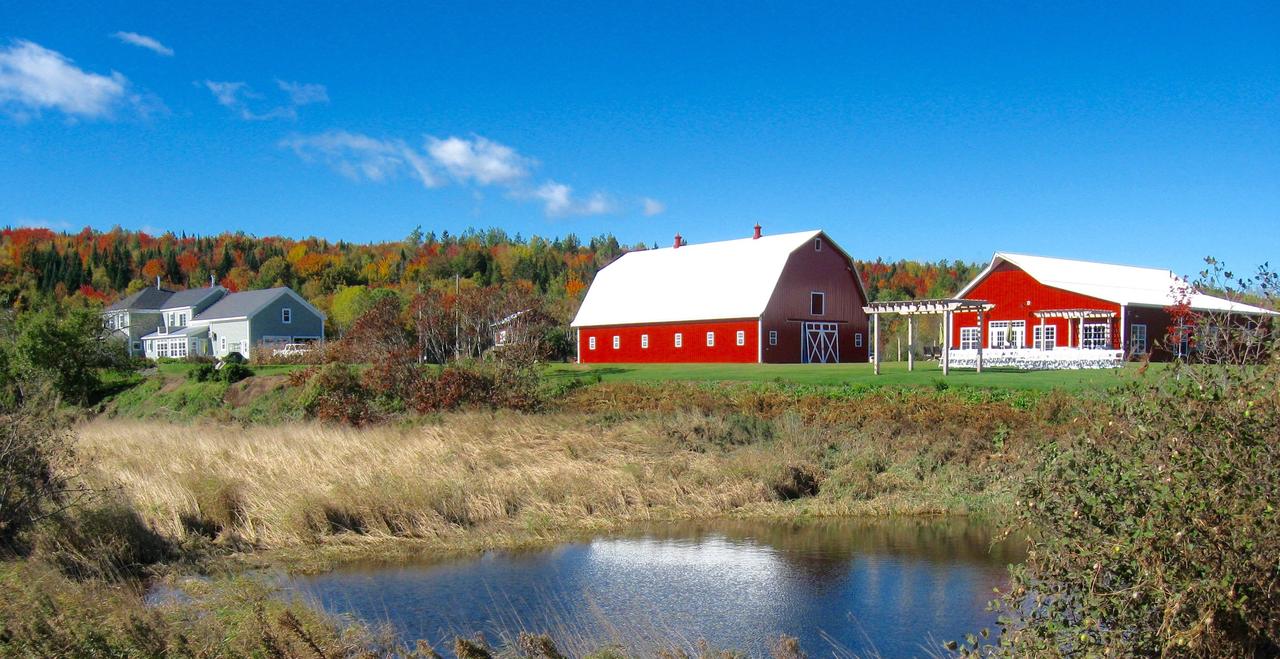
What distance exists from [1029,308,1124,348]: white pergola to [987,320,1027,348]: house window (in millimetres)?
1320

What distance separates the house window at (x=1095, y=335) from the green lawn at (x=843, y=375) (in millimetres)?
7226

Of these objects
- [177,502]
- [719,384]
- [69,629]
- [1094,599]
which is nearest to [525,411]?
[719,384]

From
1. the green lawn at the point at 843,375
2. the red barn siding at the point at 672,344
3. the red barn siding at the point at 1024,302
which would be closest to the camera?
the green lawn at the point at 843,375

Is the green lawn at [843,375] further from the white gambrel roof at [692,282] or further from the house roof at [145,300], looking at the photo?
the house roof at [145,300]

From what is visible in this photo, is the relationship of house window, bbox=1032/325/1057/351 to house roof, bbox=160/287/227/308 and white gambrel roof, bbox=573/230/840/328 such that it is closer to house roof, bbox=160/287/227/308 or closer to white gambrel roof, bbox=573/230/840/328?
white gambrel roof, bbox=573/230/840/328

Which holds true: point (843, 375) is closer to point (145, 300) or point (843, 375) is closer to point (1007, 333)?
point (1007, 333)

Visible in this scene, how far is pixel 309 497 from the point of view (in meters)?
17.3

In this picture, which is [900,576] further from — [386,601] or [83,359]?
[83,359]

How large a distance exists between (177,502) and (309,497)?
2.07 meters

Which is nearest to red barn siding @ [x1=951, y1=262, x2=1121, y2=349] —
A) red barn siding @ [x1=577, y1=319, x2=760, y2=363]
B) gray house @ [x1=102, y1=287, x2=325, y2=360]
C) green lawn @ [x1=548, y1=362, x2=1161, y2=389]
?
green lawn @ [x1=548, y1=362, x2=1161, y2=389]

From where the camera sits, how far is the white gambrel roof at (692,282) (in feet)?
149

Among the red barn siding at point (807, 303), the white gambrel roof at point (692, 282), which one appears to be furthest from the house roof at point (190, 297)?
the red barn siding at point (807, 303)

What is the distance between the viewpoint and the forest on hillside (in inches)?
4016

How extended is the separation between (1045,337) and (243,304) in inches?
2035
